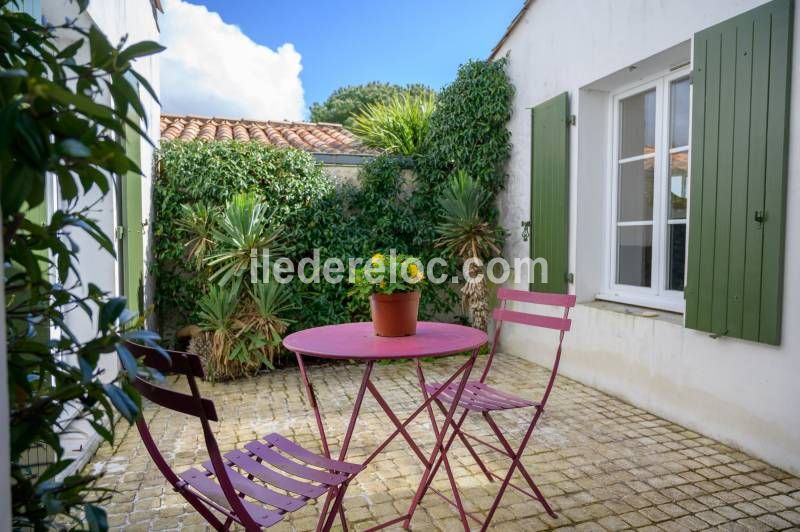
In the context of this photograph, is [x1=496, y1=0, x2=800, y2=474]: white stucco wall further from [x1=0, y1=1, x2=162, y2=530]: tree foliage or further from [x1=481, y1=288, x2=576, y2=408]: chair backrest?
[x1=0, y1=1, x2=162, y2=530]: tree foliage

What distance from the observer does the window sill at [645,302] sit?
4137 mm

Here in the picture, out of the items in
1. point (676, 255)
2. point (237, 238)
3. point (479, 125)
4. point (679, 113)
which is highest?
point (479, 125)

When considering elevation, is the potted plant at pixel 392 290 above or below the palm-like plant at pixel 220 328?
above

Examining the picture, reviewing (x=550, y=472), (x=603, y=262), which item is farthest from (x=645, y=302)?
(x=550, y=472)

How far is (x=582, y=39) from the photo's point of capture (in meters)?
4.88

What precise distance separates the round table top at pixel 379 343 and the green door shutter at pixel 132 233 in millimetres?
2268

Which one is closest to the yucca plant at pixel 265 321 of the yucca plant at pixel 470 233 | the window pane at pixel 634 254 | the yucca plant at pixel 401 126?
the yucca plant at pixel 470 233

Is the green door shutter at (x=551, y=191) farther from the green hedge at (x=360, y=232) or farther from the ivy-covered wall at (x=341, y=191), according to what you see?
the green hedge at (x=360, y=232)

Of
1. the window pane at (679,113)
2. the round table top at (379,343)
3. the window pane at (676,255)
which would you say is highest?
the window pane at (679,113)

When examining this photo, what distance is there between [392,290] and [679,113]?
3.08 metres

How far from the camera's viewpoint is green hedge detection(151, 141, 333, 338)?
18.4ft

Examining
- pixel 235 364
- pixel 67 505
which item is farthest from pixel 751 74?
pixel 235 364

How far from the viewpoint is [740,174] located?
10.8 ft

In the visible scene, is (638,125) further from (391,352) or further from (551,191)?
(391,352)
